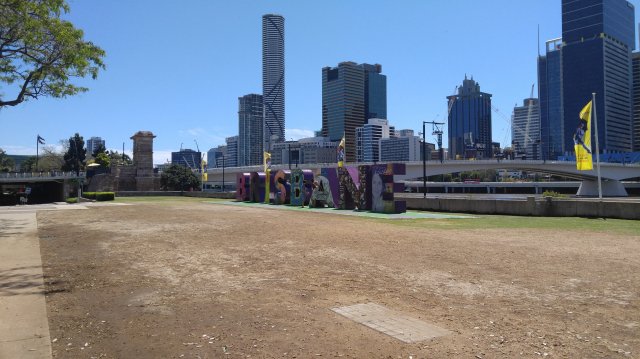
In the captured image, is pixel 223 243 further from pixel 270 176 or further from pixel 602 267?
pixel 270 176

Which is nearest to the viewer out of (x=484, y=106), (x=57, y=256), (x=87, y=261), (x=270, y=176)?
(x=87, y=261)

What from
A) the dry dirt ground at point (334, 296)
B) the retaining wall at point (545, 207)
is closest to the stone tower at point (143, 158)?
the retaining wall at point (545, 207)

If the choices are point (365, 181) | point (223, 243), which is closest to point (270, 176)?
point (365, 181)

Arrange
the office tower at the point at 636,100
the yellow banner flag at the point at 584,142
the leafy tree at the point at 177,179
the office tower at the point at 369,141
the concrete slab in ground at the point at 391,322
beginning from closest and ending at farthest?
the concrete slab in ground at the point at 391,322, the yellow banner flag at the point at 584,142, the leafy tree at the point at 177,179, the office tower at the point at 369,141, the office tower at the point at 636,100

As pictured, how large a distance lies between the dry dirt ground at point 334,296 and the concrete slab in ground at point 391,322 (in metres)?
0.17

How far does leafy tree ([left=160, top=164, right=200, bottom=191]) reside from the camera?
95188mm

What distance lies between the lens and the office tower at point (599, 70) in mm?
132500

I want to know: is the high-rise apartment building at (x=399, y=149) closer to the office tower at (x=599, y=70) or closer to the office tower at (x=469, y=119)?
the office tower at (x=469, y=119)

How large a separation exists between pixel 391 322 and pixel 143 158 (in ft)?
307

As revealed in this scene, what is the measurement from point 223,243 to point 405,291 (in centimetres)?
838

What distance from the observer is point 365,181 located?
3312 cm

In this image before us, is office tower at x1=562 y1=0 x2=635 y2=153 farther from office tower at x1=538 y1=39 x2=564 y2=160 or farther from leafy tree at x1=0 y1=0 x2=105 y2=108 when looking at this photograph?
leafy tree at x1=0 y1=0 x2=105 y2=108

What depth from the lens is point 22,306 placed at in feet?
24.1

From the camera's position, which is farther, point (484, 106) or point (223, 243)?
point (484, 106)
